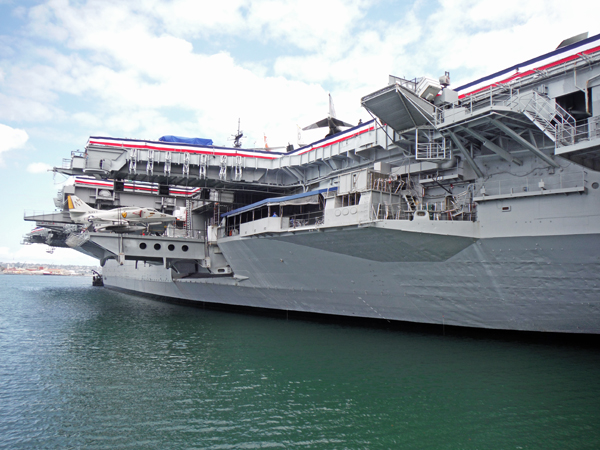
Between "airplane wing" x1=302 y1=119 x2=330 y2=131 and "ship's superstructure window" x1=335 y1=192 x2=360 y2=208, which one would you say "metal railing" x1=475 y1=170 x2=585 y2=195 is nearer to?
"ship's superstructure window" x1=335 y1=192 x2=360 y2=208

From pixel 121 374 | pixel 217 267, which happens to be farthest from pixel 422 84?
pixel 217 267

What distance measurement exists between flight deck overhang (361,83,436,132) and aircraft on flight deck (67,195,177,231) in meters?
15.2

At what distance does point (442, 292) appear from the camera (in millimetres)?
13930

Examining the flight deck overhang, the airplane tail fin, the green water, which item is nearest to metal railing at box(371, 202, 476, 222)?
the flight deck overhang

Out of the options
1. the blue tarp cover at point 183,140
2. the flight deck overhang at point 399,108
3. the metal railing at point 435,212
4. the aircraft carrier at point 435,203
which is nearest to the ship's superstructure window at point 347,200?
the aircraft carrier at point 435,203

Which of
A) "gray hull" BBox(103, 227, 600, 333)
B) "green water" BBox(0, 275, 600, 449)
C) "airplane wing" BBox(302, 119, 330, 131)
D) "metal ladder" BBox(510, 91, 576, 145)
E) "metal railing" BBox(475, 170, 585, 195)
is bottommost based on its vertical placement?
"green water" BBox(0, 275, 600, 449)

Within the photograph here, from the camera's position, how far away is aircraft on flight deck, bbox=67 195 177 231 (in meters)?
22.7

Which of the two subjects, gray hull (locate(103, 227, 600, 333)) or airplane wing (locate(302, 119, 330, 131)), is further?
airplane wing (locate(302, 119, 330, 131))

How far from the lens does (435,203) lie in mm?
15258

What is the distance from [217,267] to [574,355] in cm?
1749

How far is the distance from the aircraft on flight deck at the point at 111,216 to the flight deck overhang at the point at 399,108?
50.0ft

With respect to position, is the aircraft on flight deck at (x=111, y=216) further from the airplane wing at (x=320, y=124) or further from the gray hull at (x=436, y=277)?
the airplane wing at (x=320, y=124)

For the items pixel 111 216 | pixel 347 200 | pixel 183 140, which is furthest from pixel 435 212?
pixel 111 216

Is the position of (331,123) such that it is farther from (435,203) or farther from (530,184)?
(530,184)
